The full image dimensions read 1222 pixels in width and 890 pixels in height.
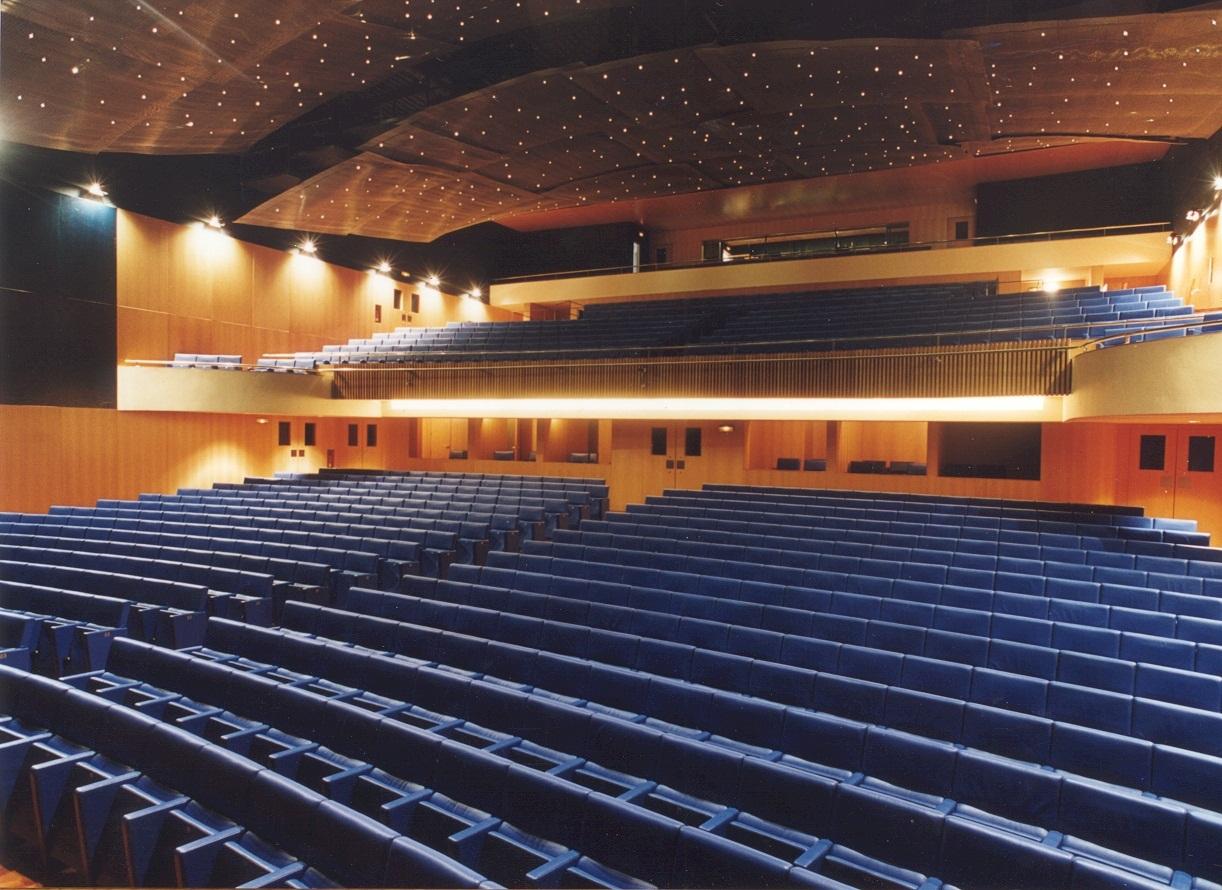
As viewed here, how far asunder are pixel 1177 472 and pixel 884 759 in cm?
731

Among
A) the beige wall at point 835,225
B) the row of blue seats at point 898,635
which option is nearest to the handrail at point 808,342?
the row of blue seats at point 898,635

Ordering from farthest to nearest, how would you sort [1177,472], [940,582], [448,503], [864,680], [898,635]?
[448,503] < [1177,472] < [940,582] < [898,635] < [864,680]

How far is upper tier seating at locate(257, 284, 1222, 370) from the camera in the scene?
332 inches

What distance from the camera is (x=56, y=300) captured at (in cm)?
858

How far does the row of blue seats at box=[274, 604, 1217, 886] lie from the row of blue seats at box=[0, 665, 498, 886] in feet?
3.30

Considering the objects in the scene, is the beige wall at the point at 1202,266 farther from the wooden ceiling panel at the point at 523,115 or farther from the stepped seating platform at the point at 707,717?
the wooden ceiling panel at the point at 523,115

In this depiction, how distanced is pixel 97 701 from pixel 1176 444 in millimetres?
9576

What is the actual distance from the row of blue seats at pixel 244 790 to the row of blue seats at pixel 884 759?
1006 mm

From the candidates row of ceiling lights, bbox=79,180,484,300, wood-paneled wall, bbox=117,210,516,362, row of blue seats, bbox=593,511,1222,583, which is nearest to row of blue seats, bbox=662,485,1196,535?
row of blue seats, bbox=593,511,1222,583

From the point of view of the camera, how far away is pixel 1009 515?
687 cm

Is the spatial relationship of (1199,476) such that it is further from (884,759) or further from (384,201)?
(384,201)

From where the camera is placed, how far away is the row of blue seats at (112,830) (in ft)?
7.05

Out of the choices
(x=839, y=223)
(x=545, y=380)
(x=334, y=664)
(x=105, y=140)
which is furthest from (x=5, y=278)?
(x=839, y=223)

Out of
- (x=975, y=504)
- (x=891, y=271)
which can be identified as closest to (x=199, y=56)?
(x=975, y=504)
